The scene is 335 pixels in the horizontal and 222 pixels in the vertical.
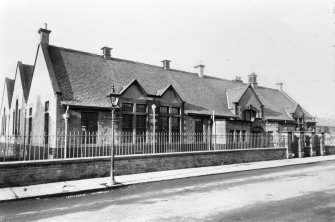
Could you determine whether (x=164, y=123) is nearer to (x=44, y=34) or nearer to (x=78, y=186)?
(x=78, y=186)

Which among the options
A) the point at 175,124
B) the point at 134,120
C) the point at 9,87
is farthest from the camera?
the point at 9,87

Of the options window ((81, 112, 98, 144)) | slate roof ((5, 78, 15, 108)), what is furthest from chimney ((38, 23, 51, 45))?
slate roof ((5, 78, 15, 108))

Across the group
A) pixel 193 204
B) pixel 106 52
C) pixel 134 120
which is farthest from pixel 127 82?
pixel 193 204

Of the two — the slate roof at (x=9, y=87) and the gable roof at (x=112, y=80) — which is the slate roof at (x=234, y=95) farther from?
the slate roof at (x=9, y=87)

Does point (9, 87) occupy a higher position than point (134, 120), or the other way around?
point (9, 87)

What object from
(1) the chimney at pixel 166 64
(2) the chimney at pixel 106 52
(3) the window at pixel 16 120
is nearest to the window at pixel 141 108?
(2) the chimney at pixel 106 52

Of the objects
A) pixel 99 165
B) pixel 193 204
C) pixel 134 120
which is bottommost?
pixel 193 204

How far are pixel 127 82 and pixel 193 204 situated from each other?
14945 millimetres

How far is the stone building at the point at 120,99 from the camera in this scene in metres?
17.5

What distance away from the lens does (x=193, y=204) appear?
25.9 ft

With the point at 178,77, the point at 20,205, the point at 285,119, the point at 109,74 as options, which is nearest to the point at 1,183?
the point at 20,205

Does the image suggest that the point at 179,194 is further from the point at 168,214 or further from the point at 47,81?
the point at 47,81

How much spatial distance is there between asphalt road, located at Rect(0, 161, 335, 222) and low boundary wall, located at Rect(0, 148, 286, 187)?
242 centimetres

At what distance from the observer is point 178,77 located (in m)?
27.2
